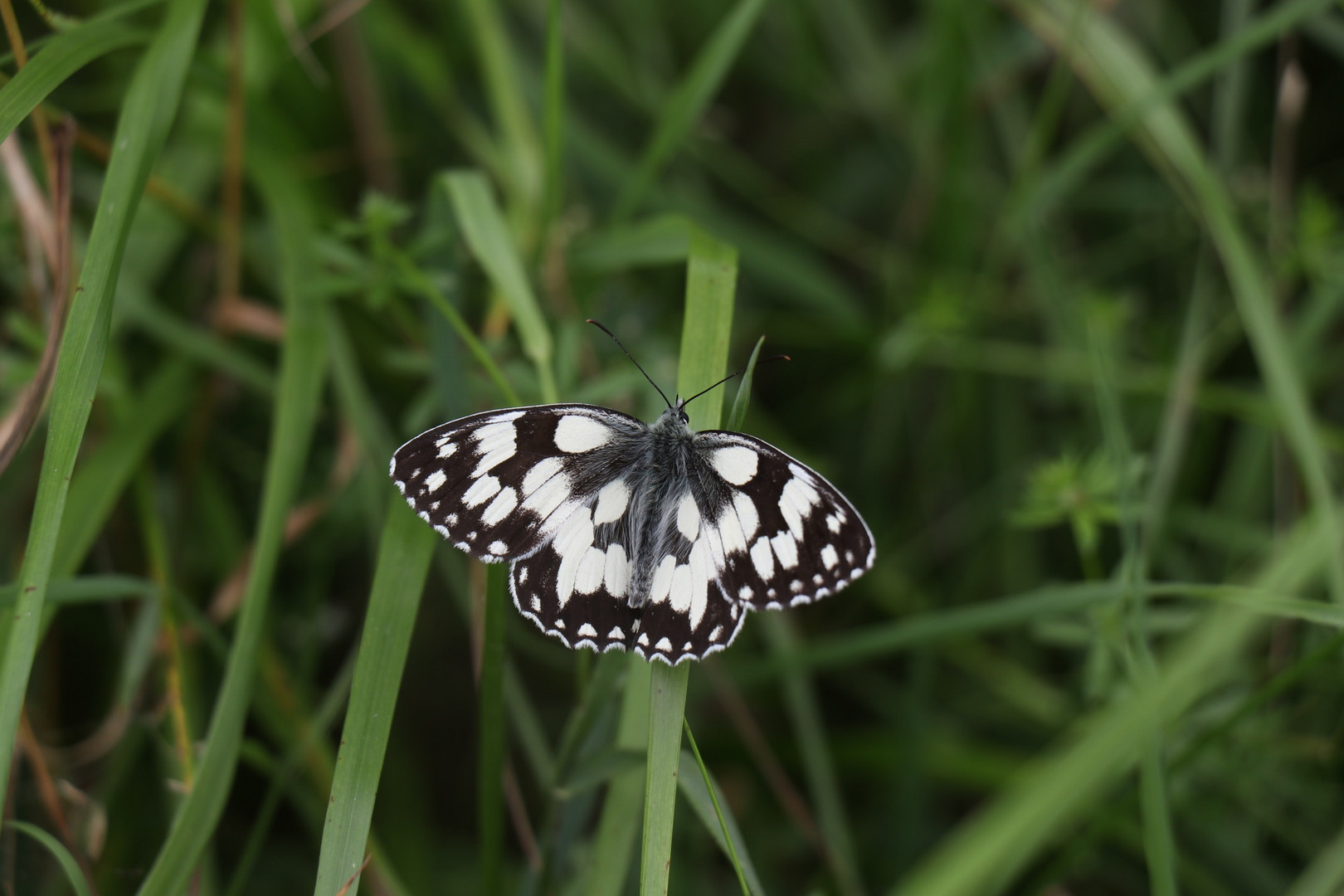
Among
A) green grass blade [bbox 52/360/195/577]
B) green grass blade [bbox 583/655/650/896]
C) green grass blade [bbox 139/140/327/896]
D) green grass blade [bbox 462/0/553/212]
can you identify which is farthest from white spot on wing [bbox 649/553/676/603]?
green grass blade [bbox 462/0/553/212]

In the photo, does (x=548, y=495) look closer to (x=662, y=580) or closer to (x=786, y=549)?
(x=662, y=580)

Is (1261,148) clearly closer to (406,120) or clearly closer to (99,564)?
(406,120)

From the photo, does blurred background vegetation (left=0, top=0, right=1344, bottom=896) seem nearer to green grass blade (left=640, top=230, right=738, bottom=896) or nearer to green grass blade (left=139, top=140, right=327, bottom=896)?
green grass blade (left=139, top=140, right=327, bottom=896)

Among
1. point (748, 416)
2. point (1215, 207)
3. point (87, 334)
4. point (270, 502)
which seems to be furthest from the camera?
point (748, 416)

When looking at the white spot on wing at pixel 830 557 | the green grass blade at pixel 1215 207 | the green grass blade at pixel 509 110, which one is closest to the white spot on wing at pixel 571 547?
the white spot on wing at pixel 830 557

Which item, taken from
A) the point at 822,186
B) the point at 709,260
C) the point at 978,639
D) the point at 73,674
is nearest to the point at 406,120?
the point at 822,186

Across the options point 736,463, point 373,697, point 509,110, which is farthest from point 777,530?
point 509,110
